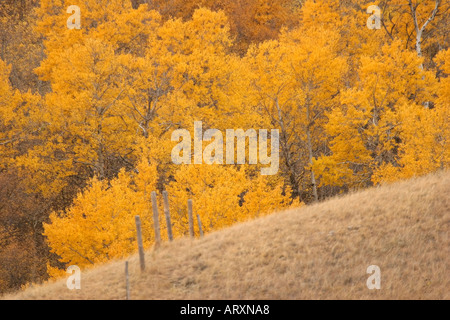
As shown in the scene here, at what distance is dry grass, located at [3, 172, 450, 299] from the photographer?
41.3 feet

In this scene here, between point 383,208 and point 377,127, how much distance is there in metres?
12.3

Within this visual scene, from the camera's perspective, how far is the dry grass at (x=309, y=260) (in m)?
12.6

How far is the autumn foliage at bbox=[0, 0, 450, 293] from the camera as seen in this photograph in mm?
25688

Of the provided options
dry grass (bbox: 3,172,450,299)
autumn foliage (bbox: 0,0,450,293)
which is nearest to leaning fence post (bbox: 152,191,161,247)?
dry grass (bbox: 3,172,450,299)

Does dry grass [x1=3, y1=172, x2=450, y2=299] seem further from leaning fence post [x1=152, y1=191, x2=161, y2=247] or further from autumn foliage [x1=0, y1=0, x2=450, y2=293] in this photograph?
autumn foliage [x1=0, y1=0, x2=450, y2=293]

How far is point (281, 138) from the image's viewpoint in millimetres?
32625

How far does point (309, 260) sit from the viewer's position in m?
14.0

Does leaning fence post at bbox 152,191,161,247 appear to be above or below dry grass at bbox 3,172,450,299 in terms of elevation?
above

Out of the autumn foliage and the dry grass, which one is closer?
the dry grass

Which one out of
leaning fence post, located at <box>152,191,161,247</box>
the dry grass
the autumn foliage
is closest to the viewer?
the dry grass

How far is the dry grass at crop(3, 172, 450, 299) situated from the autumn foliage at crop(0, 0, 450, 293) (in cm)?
885

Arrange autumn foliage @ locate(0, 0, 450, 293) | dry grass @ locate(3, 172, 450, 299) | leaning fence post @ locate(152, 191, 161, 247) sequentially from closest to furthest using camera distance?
dry grass @ locate(3, 172, 450, 299) < leaning fence post @ locate(152, 191, 161, 247) < autumn foliage @ locate(0, 0, 450, 293)
